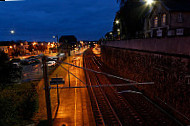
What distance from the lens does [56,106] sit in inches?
458

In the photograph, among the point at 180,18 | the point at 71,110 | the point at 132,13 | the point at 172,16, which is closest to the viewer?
the point at 71,110

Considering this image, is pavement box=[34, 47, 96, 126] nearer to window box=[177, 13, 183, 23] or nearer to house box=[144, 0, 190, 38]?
house box=[144, 0, 190, 38]

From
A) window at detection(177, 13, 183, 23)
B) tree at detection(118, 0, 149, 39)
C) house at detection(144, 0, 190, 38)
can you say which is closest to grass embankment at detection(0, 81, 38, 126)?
house at detection(144, 0, 190, 38)

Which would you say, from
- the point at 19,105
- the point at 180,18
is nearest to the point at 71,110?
the point at 19,105

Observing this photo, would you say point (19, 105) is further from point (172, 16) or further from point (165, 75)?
point (172, 16)

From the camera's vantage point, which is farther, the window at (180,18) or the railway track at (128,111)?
the window at (180,18)

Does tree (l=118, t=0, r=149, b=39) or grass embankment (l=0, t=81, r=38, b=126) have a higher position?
tree (l=118, t=0, r=149, b=39)

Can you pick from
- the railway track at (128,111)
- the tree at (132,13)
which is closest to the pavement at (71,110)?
the railway track at (128,111)

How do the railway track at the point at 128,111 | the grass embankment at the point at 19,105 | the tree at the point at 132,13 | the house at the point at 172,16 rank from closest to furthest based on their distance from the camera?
the grass embankment at the point at 19,105 → the railway track at the point at 128,111 → the house at the point at 172,16 → the tree at the point at 132,13

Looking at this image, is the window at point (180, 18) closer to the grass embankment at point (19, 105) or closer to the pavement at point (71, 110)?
the pavement at point (71, 110)

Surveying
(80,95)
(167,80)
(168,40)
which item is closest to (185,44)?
(168,40)

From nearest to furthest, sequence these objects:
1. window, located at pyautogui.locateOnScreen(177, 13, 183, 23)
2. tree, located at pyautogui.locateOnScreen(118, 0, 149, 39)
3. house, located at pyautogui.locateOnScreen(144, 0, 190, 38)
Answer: house, located at pyautogui.locateOnScreen(144, 0, 190, 38) < window, located at pyautogui.locateOnScreen(177, 13, 183, 23) < tree, located at pyautogui.locateOnScreen(118, 0, 149, 39)

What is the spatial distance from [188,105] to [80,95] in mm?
9589

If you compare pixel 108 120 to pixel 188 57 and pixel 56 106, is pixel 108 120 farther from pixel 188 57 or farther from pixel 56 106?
pixel 188 57
